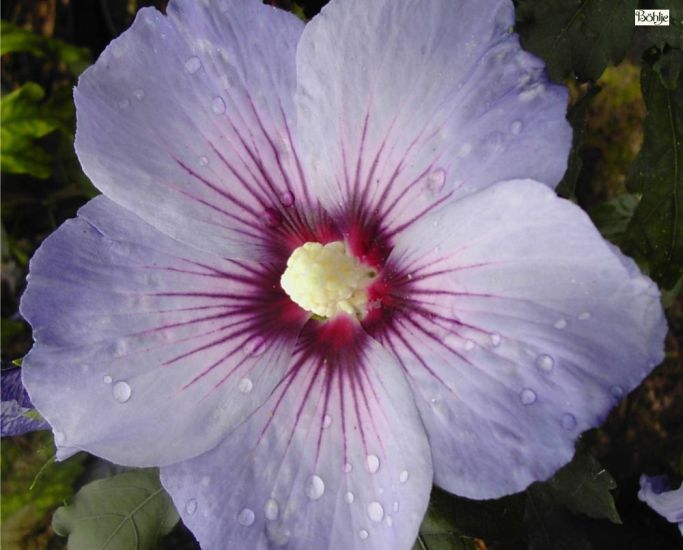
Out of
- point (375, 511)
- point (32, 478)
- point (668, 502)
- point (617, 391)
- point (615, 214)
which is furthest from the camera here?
point (32, 478)

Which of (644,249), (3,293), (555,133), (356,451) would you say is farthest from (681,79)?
(3,293)

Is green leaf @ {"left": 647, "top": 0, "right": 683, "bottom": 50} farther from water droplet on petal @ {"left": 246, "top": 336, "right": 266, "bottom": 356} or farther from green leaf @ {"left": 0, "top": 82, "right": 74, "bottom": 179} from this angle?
green leaf @ {"left": 0, "top": 82, "right": 74, "bottom": 179}

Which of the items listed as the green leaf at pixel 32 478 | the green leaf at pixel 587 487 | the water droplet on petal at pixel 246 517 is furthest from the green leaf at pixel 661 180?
the green leaf at pixel 32 478

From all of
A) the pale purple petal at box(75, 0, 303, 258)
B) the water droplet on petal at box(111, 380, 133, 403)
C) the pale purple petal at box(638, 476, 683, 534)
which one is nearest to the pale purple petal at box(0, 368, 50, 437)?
the water droplet on petal at box(111, 380, 133, 403)

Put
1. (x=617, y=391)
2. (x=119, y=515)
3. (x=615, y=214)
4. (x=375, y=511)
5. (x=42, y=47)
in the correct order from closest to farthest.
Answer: (x=617, y=391), (x=375, y=511), (x=119, y=515), (x=615, y=214), (x=42, y=47)

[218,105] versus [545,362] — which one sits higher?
[218,105]

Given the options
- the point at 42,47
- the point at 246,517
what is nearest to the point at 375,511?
the point at 246,517

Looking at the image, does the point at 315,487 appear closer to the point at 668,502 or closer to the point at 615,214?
the point at 668,502

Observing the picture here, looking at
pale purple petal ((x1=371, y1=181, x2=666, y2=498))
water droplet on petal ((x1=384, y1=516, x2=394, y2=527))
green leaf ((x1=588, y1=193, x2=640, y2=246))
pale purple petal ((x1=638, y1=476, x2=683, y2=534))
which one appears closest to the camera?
pale purple petal ((x1=371, y1=181, x2=666, y2=498))
